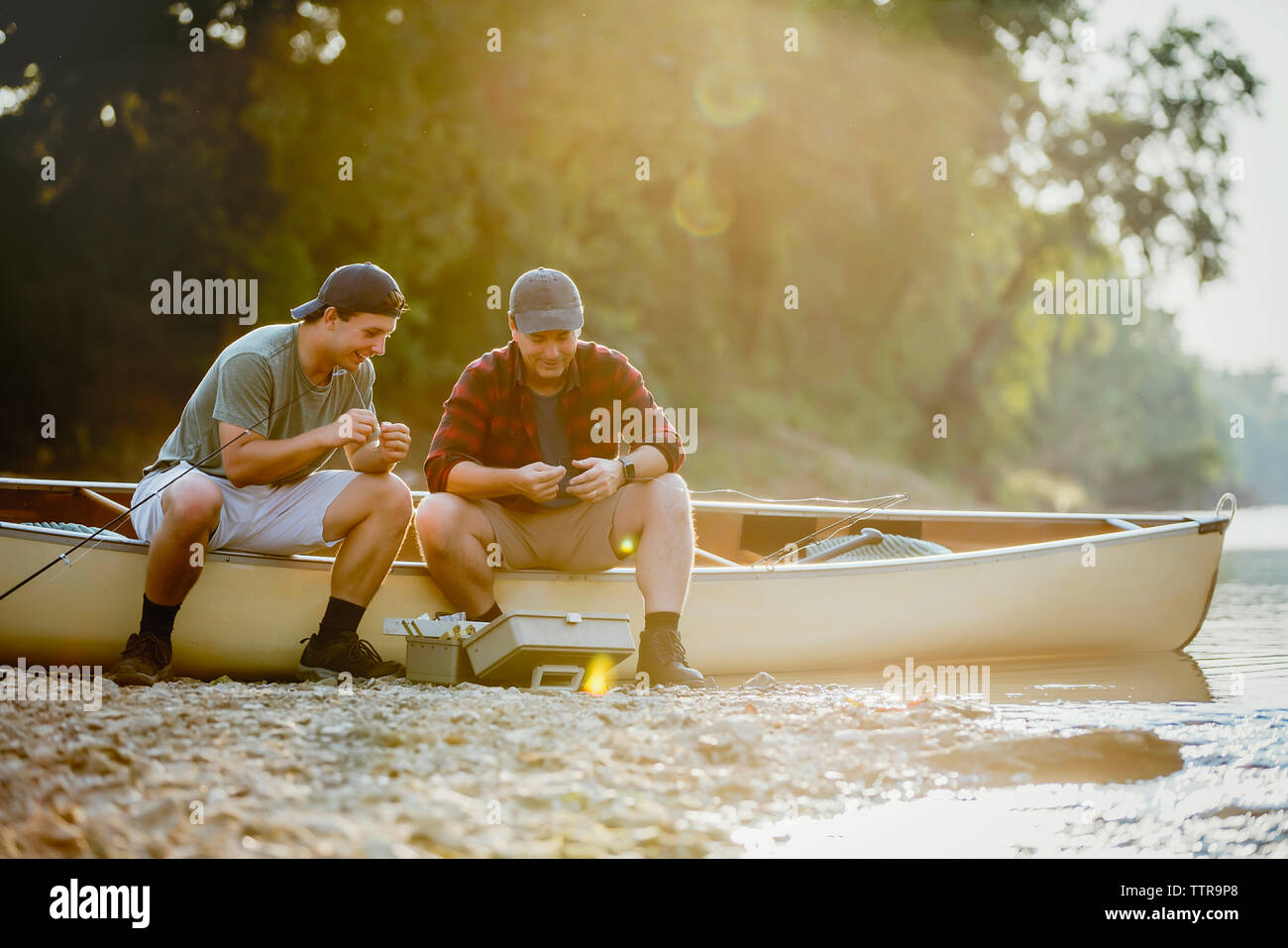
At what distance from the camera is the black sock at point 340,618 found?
12.9ft

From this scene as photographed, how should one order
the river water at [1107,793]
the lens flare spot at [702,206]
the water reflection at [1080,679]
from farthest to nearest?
the lens flare spot at [702,206]
the water reflection at [1080,679]
the river water at [1107,793]

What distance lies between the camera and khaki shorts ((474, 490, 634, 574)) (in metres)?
4.11

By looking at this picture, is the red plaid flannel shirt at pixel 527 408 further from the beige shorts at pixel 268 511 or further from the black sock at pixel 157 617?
the black sock at pixel 157 617

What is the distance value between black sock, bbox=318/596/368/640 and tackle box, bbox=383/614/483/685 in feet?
0.53

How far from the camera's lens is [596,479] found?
152 inches

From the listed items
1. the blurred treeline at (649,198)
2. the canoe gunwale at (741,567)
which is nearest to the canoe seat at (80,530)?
the canoe gunwale at (741,567)

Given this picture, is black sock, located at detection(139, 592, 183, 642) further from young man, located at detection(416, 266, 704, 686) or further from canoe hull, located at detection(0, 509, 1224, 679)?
young man, located at detection(416, 266, 704, 686)

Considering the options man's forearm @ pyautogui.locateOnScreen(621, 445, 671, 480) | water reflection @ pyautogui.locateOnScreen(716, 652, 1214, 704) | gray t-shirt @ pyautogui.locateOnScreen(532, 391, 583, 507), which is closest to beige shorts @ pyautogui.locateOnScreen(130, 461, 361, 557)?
gray t-shirt @ pyautogui.locateOnScreen(532, 391, 583, 507)

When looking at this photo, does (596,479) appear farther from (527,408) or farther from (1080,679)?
(1080,679)

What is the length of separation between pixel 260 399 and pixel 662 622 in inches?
55.5

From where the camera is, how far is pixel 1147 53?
1981 cm

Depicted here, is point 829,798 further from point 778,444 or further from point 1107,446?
point 1107,446

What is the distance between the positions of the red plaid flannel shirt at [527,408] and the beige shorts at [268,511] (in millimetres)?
345

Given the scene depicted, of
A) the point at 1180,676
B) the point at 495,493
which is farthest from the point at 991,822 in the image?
the point at 1180,676
